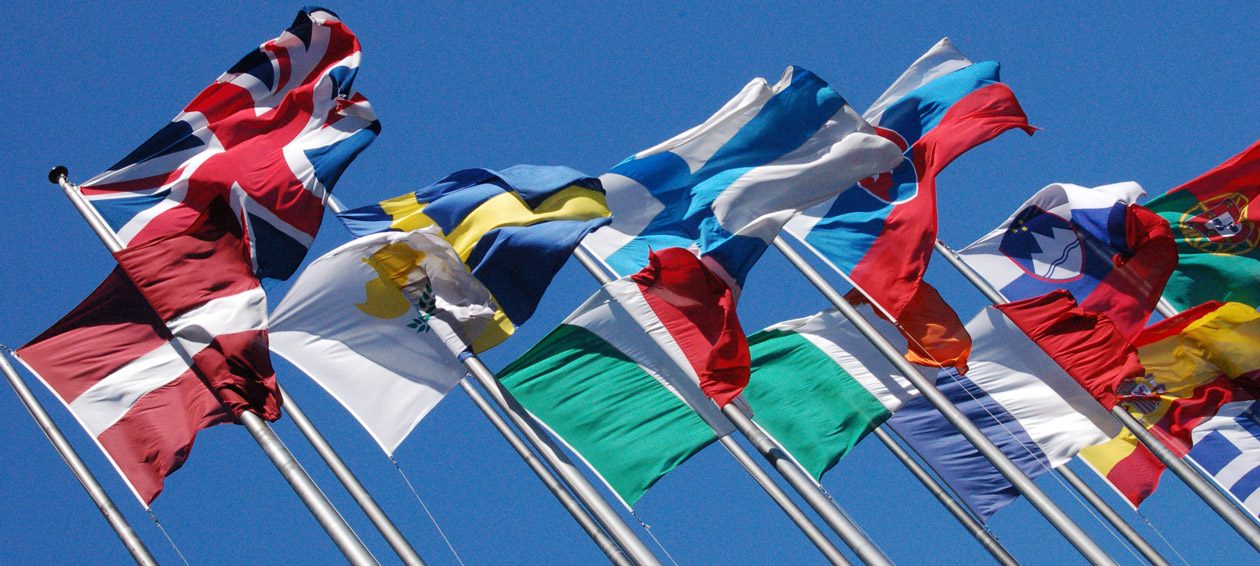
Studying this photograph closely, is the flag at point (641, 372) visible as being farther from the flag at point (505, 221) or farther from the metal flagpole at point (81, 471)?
the metal flagpole at point (81, 471)

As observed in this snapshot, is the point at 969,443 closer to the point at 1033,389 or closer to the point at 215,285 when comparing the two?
the point at 1033,389

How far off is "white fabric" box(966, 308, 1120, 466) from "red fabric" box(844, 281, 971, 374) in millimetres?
516

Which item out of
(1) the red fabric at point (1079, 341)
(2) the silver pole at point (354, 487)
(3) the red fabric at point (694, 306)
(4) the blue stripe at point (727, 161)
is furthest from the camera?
(1) the red fabric at point (1079, 341)

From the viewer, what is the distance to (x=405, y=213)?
15211 millimetres

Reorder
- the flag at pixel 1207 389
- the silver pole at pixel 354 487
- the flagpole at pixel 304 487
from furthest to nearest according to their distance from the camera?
1. the flag at pixel 1207 389
2. the silver pole at pixel 354 487
3. the flagpole at pixel 304 487

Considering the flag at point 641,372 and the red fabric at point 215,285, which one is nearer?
the red fabric at point 215,285

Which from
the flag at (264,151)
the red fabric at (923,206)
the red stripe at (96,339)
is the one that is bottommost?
the red fabric at (923,206)

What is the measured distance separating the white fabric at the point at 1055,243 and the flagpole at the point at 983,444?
14.0 feet

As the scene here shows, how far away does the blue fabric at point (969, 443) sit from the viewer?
→ 18.0 m

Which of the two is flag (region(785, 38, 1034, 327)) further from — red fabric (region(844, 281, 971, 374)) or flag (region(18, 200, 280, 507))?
flag (region(18, 200, 280, 507))

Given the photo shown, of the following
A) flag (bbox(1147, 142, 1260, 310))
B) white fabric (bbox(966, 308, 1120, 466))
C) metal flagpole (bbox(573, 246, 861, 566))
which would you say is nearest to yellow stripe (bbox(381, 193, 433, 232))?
metal flagpole (bbox(573, 246, 861, 566))

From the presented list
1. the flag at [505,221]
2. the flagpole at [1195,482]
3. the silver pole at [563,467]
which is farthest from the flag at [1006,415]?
the silver pole at [563,467]

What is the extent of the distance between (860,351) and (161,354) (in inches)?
373

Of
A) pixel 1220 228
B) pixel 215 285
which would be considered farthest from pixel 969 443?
pixel 215 285
